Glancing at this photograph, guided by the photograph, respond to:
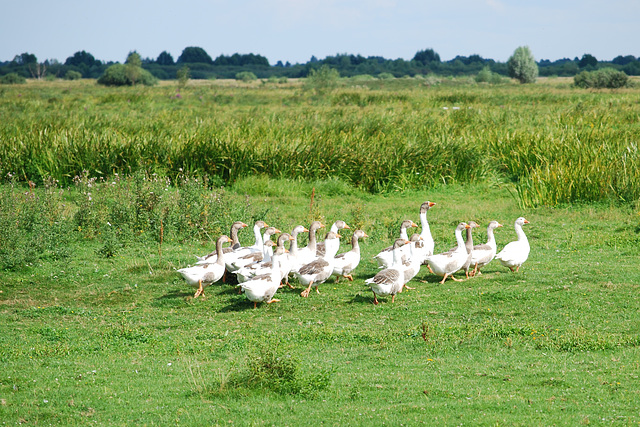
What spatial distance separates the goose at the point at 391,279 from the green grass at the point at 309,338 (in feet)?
1.04

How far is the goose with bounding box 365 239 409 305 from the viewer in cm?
993

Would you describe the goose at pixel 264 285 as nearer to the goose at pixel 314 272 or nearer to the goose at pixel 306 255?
the goose at pixel 314 272

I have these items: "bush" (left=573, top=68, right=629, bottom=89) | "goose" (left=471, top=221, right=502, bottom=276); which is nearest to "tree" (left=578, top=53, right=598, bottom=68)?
"bush" (left=573, top=68, right=629, bottom=89)

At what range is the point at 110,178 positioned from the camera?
1994 cm

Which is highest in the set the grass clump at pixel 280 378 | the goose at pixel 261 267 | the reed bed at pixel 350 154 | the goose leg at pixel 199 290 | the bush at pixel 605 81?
the bush at pixel 605 81

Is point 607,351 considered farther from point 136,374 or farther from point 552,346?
point 136,374

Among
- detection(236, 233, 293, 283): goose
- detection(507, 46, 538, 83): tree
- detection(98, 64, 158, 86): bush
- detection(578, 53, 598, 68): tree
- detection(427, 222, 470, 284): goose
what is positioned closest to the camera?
detection(236, 233, 293, 283): goose

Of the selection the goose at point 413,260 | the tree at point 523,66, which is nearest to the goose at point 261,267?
the goose at point 413,260

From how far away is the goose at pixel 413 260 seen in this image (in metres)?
10.9

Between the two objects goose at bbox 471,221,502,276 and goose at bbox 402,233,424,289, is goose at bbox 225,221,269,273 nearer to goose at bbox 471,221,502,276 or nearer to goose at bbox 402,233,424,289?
goose at bbox 402,233,424,289

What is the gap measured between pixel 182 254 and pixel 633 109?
27574 mm

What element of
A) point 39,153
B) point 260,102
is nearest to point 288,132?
point 39,153

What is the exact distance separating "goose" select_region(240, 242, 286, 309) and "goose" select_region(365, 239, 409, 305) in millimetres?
1423

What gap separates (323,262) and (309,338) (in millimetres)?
2251
